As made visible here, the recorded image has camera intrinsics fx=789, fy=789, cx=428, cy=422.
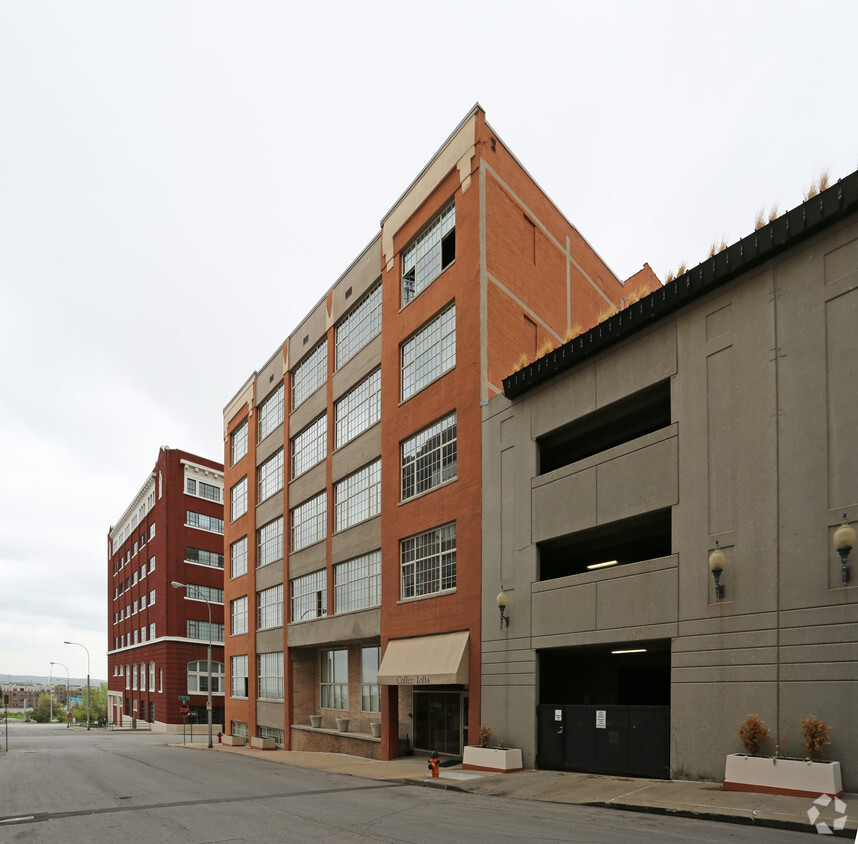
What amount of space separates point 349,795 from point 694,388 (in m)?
13.3

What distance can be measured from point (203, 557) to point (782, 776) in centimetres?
7316

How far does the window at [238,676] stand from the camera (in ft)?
162

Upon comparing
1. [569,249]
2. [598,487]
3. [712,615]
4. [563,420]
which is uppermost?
[569,249]

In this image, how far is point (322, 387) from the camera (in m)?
40.0

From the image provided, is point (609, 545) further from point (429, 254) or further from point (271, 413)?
point (271, 413)

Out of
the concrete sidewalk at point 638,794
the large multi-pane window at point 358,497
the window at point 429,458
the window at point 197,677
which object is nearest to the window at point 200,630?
the window at point 197,677

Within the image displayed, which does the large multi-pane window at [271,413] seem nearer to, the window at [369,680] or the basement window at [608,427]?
the window at [369,680]

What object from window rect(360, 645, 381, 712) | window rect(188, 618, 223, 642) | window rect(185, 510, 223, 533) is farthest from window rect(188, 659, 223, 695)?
window rect(360, 645, 381, 712)

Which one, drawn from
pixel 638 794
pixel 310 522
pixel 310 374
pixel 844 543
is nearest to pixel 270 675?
pixel 310 522

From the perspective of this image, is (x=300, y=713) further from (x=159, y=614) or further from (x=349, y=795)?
(x=159, y=614)

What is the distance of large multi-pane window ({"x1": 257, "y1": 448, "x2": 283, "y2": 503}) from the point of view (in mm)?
45625

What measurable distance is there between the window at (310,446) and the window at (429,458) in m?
9.29

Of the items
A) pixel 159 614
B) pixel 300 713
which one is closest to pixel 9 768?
pixel 300 713

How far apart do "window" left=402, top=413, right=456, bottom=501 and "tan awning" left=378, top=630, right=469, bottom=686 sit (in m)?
5.44
